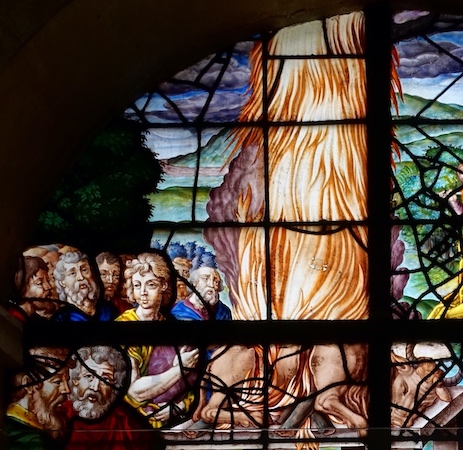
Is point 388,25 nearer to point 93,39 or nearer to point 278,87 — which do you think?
point 278,87

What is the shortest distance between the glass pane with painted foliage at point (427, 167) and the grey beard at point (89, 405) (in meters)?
1.46

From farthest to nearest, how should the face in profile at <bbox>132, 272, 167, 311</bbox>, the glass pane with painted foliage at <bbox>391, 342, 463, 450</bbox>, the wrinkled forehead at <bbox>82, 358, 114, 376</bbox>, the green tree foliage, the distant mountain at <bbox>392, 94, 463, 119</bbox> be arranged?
the distant mountain at <bbox>392, 94, 463, 119</bbox>
the green tree foliage
the face in profile at <bbox>132, 272, 167, 311</bbox>
the wrinkled forehead at <bbox>82, 358, 114, 376</bbox>
the glass pane with painted foliage at <bbox>391, 342, 463, 450</bbox>

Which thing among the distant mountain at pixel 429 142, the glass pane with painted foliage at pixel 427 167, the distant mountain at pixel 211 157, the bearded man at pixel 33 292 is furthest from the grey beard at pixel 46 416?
the distant mountain at pixel 429 142

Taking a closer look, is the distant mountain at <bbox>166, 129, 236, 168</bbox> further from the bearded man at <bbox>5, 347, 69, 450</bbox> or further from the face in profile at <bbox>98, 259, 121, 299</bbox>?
the bearded man at <bbox>5, 347, 69, 450</bbox>

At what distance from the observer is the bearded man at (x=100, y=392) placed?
6809 mm

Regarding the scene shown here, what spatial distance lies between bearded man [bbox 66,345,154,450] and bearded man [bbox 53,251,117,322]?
0.17 m

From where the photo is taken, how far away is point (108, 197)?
718 centimetres

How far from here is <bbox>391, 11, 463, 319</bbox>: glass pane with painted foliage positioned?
6.98 meters

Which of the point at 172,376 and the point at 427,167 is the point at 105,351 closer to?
the point at 172,376

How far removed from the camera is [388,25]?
23.9ft

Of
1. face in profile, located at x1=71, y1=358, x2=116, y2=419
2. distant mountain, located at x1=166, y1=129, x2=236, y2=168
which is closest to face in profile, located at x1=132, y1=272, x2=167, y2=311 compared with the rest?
face in profile, located at x1=71, y1=358, x2=116, y2=419

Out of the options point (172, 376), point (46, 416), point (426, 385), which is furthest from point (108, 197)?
point (426, 385)

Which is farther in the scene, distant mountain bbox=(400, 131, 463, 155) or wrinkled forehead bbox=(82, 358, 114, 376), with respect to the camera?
distant mountain bbox=(400, 131, 463, 155)

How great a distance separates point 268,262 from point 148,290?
60 centimetres
